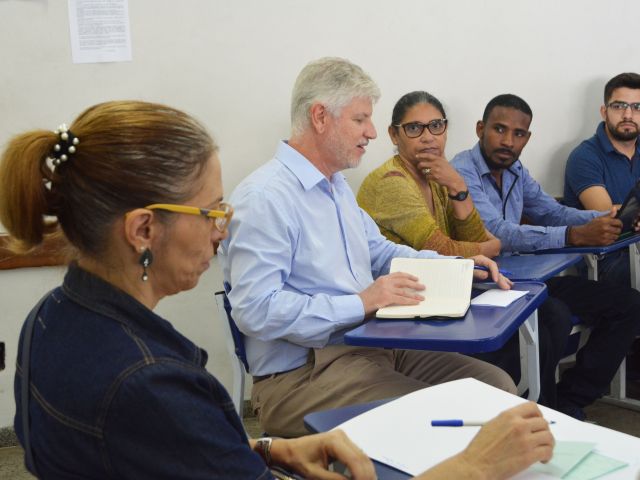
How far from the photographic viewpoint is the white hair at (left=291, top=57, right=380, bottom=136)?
2.31 m

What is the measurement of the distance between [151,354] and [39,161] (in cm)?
33

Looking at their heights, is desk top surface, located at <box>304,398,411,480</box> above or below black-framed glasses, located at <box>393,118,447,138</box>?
below

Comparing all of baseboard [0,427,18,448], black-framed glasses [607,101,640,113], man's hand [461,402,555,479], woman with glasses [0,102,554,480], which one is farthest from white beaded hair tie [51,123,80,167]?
black-framed glasses [607,101,640,113]

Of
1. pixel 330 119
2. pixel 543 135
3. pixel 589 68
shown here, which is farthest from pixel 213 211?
pixel 589 68

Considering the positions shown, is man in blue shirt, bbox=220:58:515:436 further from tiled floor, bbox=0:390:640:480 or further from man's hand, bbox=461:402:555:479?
tiled floor, bbox=0:390:640:480

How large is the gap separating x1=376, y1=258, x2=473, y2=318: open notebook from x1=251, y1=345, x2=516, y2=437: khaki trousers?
0.18m

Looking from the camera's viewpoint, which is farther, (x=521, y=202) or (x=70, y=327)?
(x=521, y=202)

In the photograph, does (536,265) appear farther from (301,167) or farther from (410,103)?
(301,167)

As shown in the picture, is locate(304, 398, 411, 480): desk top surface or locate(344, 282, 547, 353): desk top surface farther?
locate(344, 282, 547, 353): desk top surface

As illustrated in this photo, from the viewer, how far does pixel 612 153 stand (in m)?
3.86

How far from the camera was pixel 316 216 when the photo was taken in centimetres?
221

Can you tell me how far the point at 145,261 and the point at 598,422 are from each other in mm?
2790

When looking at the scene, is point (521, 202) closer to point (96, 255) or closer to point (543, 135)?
point (543, 135)

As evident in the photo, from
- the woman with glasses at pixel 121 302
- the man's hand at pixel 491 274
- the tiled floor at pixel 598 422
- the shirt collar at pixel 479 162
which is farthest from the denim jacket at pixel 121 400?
the shirt collar at pixel 479 162
